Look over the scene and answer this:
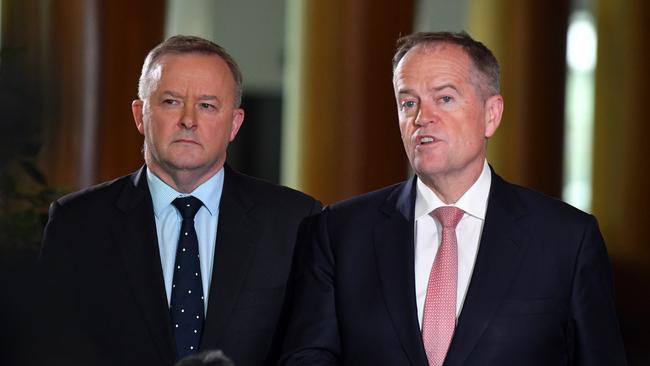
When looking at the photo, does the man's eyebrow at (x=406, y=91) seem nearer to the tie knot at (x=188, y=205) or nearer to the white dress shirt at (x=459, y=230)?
the white dress shirt at (x=459, y=230)

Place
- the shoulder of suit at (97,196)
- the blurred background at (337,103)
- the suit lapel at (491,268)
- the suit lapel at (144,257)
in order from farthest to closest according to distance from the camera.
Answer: the blurred background at (337,103) → the shoulder of suit at (97,196) → the suit lapel at (144,257) → the suit lapel at (491,268)

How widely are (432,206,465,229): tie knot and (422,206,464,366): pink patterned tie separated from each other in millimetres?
53

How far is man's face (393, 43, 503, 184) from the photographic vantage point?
2561 mm

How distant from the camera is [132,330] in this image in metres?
2.71

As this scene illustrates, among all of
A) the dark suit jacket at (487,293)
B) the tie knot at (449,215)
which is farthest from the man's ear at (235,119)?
the tie knot at (449,215)

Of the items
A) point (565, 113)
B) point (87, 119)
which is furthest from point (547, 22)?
point (87, 119)

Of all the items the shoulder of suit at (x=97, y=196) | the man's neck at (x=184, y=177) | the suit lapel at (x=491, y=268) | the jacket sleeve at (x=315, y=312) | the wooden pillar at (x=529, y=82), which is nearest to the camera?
the suit lapel at (x=491, y=268)

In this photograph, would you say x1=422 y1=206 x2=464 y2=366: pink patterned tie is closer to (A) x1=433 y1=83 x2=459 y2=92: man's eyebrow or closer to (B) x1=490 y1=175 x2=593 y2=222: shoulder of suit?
(B) x1=490 y1=175 x2=593 y2=222: shoulder of suit

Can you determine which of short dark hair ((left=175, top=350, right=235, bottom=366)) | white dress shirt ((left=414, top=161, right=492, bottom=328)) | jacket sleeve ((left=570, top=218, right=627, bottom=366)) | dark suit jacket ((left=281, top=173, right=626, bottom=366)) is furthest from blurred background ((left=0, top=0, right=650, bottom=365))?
jacket sleeve ((left=570, top=218, right=627, bottom=366))

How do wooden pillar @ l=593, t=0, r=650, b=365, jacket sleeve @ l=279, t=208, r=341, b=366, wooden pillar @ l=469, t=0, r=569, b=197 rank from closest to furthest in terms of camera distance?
jacket sleeve @ l=279, t=208, r=341, b=366 → wooden pillar @ l=593, t=0, r=650, b=365 → wooden pillar @ l=469, t=0, r=569, b=197

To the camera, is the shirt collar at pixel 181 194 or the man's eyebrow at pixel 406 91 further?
the shirt collar at pixel 181 194

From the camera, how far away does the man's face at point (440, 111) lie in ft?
8.40

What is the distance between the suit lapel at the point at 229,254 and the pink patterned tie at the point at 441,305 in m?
0.50

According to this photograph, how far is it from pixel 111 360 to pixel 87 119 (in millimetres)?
2853
